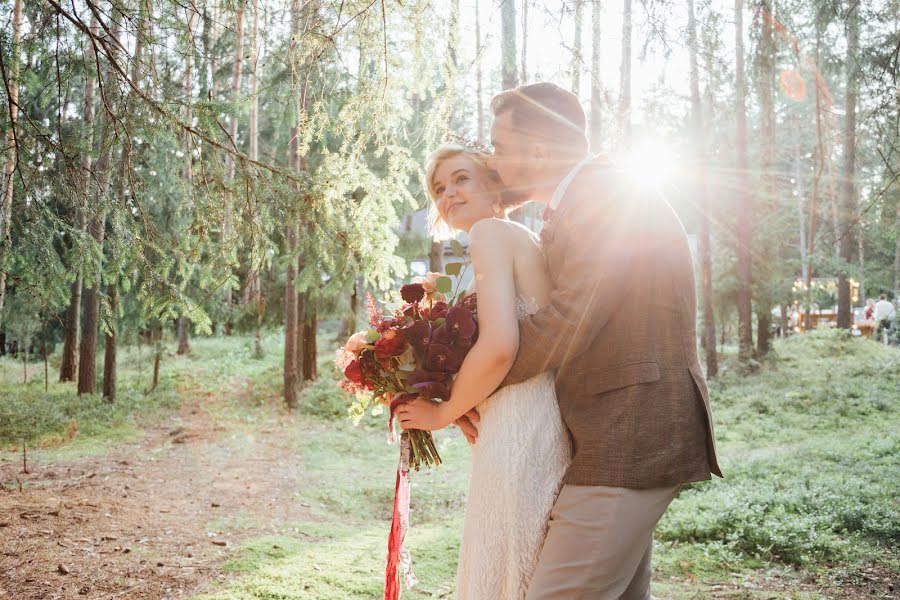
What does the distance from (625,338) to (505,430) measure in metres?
0.51

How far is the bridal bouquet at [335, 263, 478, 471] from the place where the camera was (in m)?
2.17

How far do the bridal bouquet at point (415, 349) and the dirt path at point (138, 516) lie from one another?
100 inches

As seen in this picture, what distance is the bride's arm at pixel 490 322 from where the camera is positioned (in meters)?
1.96

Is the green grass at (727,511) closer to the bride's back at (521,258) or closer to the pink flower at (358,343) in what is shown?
the pink flower at (358,343)

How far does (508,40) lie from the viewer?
6.32 meters

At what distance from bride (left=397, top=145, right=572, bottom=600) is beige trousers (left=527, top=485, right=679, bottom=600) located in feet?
0.57

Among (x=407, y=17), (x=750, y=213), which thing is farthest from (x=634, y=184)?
(x=750, y=213)

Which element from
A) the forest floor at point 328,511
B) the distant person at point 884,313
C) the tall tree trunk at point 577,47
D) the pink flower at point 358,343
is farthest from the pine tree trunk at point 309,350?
the distant person at point 884,313

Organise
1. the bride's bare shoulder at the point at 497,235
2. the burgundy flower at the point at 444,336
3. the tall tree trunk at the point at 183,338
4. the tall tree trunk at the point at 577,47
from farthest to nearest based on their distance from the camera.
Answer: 1. the tall tree trunk at the point at 183,338
2. the tall tree trunk at the point at 577,47
3. the burgundy flower at the point at 444,336
4. the bride's bare shoulder at the point at 497,235

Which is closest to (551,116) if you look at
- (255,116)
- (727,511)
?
(727,511)

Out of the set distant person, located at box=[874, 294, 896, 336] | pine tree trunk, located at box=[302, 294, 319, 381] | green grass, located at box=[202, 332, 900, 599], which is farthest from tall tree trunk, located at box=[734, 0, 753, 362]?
pine tree trunk, located at box=[302, 294, 319, 381]

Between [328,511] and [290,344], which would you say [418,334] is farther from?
[290,344]

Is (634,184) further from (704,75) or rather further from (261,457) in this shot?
(261,457)

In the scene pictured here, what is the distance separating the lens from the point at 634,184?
6.19 ft
